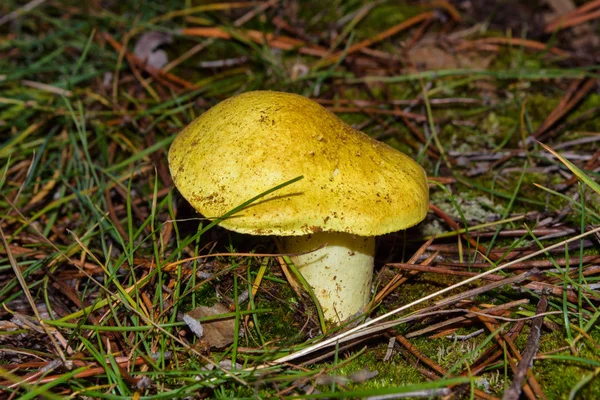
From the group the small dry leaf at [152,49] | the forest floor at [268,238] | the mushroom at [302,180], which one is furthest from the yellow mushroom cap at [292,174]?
the small dry leaf at [152,49]

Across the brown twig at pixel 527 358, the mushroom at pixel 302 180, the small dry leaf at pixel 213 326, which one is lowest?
the brown twig at pixel 527 358

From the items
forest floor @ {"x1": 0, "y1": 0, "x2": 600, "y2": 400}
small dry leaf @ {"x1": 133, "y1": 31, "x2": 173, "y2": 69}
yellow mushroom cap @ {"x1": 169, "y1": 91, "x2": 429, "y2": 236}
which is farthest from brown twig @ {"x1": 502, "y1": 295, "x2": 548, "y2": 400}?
small dry leaf @ {"x1": 133, "y1": 31, "x2": 173, "y2": 69}

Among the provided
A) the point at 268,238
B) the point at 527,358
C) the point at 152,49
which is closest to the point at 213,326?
the point at 268,238

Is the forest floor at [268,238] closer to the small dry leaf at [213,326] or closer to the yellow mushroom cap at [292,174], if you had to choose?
the small dry leaf at [213,326]

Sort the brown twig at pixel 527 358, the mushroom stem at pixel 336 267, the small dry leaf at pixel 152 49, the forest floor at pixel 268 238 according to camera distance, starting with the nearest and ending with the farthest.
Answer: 1. the brown twig at pixel 527 358
2. the forest floor at pixel 268 238
3. the mushroom stem at pixel 336 267
4. the small dry leaf at pixel 152 49

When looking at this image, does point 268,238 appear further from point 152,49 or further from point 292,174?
point 152,49

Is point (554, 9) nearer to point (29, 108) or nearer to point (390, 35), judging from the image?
point (390, 35)

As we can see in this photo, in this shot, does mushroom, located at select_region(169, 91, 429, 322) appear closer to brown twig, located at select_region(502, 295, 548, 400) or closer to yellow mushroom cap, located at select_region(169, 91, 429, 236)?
yellow mushroom cap, located at select_region(169, 91, 429, 236)
